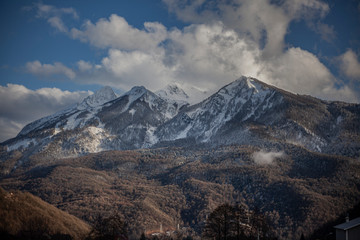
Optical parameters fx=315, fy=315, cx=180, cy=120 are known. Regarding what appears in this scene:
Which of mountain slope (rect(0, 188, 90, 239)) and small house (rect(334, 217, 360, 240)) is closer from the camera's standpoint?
small house (rect(334, 217, 360, 240))

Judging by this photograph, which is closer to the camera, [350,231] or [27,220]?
[350,231]

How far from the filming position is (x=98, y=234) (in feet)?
305

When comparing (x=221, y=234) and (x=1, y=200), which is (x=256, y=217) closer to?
(x=221, y=234)

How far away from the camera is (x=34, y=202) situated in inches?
7288

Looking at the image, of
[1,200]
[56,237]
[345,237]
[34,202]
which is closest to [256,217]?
[345,237]

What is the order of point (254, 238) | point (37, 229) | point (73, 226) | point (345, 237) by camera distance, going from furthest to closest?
1. point (73, 226)
2. point (37, 229)
3. point (254, 238)
4. point (345, 237)

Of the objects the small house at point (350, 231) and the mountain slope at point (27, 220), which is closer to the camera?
the small house at point (350, 231)

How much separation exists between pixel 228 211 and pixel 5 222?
10319cm

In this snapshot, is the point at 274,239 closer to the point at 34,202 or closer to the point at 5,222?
the point at 5,222

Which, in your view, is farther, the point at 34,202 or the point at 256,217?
the point at 34,202

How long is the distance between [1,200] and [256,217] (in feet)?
412

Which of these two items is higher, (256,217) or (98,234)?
(256,217)

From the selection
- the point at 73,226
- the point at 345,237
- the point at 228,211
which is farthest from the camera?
the point at 73,226

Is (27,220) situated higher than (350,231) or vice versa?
(350,231)
